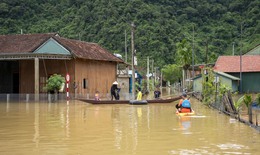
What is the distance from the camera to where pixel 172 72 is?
75.0 metres

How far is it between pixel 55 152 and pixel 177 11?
7262 cm

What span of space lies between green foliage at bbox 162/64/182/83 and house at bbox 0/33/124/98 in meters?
30.5

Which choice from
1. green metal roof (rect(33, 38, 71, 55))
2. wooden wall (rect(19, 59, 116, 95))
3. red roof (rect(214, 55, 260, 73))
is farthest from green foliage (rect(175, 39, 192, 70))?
green metal roof (rect(33, 38, 71, 55))

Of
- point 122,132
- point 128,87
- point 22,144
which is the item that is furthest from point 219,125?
point 128,87

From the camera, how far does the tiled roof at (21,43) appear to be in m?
38.0

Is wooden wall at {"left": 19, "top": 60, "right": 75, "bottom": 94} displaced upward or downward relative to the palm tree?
downward

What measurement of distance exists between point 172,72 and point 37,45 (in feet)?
133

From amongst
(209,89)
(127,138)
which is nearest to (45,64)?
(209,89)

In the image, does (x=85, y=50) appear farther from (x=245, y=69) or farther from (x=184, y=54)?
(x=245, y=69)

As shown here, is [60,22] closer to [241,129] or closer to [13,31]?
[13,31]

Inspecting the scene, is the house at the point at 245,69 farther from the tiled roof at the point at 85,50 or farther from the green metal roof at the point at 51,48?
the green metal roof at the point at 51,48

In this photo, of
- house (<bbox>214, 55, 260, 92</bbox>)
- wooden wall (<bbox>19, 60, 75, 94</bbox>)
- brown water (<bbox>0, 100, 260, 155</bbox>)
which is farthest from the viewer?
house (<bbox>214, 55, 260, 92</bbox>)

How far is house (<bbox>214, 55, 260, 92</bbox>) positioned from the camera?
4562 cm

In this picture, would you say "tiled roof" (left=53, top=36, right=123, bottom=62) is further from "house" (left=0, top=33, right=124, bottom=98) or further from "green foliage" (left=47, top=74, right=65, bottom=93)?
"green foliage" (left=47, top=74, right=65, bottom=93)
